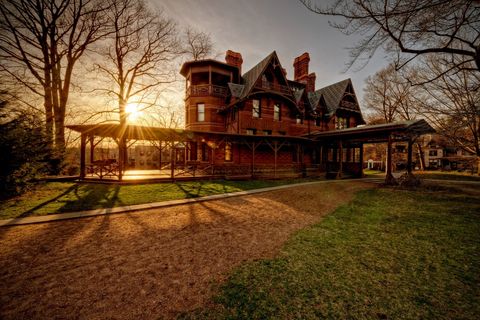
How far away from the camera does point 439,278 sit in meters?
3.30

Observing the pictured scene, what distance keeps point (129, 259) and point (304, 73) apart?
28636mm

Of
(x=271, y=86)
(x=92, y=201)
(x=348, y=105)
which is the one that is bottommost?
(x=92, y=201)

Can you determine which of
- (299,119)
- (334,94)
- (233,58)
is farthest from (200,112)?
(334,94)

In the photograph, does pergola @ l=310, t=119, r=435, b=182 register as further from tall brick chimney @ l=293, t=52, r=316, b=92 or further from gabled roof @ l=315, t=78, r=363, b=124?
tall brick chimney @ l=293, t=52, r=316, b=92

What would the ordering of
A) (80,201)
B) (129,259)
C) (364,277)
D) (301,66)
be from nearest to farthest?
(364,277) → (129,259) → (80,201) → (301,66)

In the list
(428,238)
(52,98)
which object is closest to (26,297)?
(428,238)

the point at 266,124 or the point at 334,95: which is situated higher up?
the point at 334,95

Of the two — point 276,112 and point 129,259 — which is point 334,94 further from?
point 129,259

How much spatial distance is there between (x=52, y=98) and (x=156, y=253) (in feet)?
63.5

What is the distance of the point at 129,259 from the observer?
3893 millimetres

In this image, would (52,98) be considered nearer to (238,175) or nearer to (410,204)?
(238,175)

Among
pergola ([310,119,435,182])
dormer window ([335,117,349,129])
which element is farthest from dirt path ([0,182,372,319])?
dormer window ([335,117,349,129])

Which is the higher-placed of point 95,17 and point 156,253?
point 95,17

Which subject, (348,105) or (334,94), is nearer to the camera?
(348,105)
